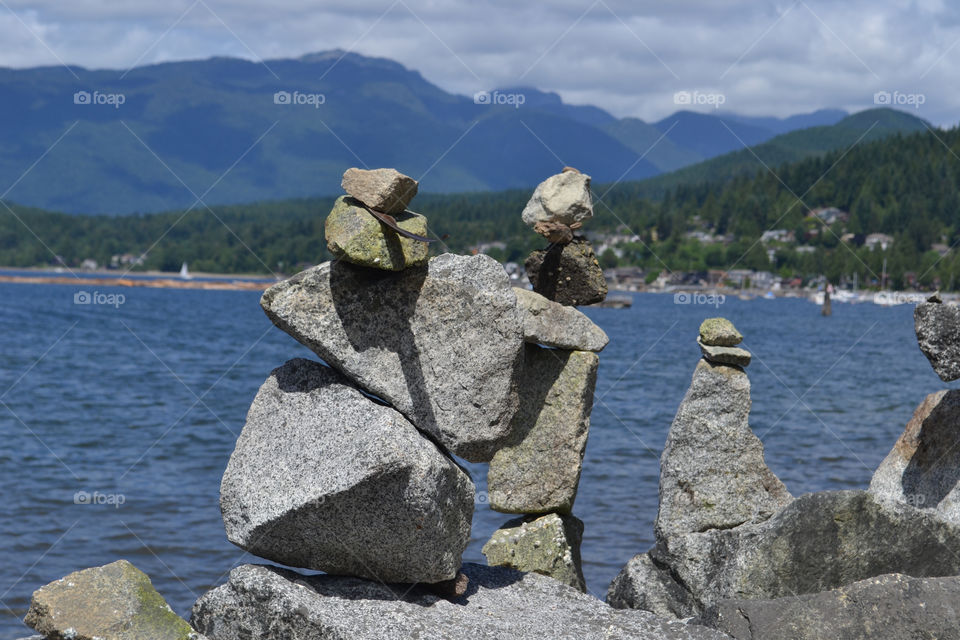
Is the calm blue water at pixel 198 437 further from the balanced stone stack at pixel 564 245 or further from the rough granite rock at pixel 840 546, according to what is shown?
the rough granite rock at pixel 840 546

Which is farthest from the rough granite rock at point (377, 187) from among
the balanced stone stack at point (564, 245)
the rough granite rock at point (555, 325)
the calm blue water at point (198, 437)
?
the calm blue water at point (198, 437)

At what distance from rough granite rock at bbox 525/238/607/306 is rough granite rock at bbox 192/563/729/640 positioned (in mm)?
3801

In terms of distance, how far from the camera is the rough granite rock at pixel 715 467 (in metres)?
10.4

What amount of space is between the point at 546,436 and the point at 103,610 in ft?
16.6

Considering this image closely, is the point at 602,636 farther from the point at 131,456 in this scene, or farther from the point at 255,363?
the point at 255,363

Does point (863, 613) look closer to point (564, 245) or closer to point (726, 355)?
point (726, 355)

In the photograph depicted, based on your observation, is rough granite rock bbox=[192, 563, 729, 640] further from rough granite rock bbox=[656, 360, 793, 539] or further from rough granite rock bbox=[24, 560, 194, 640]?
rough granite rock bbox=[656, 360, 793, 539]

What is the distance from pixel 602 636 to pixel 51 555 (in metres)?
10.2

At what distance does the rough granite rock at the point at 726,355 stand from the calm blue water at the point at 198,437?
4.20m

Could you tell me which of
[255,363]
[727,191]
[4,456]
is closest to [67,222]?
[727,191]

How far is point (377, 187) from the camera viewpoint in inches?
316

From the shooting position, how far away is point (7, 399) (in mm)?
39312

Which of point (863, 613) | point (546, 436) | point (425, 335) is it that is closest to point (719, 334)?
point (546, 436)

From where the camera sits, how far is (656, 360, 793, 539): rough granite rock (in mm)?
10406
